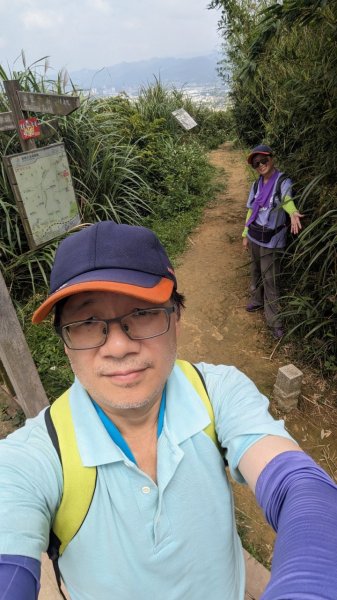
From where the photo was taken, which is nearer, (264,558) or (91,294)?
(91,294)

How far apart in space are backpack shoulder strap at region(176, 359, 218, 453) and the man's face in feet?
0.45

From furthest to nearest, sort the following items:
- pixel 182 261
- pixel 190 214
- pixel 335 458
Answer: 1. pixel 190 214
2. pixel 182 261
3. pixel 335 458

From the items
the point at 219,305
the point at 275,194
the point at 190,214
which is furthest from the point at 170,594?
the point at 190,214

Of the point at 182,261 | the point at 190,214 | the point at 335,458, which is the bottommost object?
the point at 335,458

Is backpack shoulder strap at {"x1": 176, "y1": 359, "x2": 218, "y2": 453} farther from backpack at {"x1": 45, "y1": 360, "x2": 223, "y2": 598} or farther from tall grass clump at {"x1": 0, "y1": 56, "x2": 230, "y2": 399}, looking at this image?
tall grass clump at {"x1": 0, "y1": 56, "x2": 230, "y2": 399}

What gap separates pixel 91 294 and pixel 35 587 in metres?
0.64

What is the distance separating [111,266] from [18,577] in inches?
27.2

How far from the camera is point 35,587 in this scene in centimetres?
73

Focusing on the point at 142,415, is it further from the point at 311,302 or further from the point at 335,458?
the point at 311,302

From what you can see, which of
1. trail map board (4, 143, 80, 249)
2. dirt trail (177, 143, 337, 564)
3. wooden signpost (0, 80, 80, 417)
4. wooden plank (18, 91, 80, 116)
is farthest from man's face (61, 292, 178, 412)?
wooden plank (18, 91, 80, 116)

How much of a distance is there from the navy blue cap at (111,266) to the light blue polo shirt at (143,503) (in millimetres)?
314

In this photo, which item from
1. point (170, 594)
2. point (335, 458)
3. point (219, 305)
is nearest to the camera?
point (170, 594)

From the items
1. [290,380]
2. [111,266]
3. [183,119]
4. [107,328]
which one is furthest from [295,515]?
[183,119]

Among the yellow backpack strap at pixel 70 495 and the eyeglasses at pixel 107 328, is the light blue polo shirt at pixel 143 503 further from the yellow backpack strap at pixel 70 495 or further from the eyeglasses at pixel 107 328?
the eyeglasses at pixel 107 328
